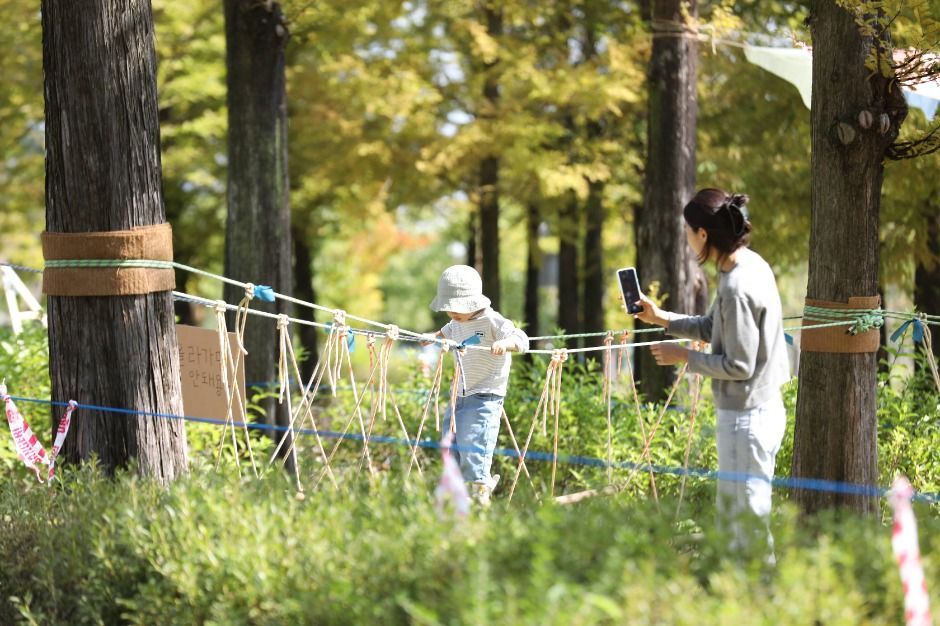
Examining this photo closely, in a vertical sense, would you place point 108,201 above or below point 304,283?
above

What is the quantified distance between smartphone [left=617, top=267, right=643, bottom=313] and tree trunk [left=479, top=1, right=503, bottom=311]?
869cm

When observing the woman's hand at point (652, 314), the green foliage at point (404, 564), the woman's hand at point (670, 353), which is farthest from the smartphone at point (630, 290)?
the green foliage at point (404, 564)

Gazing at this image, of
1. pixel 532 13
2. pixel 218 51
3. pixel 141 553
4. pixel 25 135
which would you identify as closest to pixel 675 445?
pixel 141 553

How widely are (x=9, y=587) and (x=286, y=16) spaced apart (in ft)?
17.0

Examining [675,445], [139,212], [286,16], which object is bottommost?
[675,445]

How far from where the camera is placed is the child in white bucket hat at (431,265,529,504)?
5.68 m

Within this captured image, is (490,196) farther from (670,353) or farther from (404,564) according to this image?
(404,564)

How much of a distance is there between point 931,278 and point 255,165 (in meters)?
6.73

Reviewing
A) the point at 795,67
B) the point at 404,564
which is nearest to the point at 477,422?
the point at 404,564

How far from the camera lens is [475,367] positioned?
19.1 ft

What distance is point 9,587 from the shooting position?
12.6 feet

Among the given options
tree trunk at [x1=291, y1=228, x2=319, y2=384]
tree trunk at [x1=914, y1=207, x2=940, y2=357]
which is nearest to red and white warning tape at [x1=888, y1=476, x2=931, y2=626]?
tree trunk at [x1=914, y1=207, x2=940, y2=357]

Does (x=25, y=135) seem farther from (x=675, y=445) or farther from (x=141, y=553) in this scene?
(x=141, y=553)

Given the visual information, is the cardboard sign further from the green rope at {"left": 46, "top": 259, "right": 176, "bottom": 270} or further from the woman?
the woman
